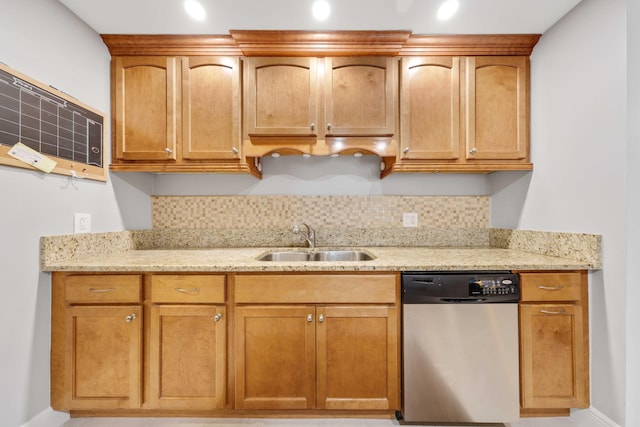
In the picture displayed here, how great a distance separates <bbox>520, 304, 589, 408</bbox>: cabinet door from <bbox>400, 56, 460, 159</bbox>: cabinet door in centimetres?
106

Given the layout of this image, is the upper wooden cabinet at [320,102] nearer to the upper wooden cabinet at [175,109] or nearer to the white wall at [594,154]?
the upper wooden cabinet at [175,109]

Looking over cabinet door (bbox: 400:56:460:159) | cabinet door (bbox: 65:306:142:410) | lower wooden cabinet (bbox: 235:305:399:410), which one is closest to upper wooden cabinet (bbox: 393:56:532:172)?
cabinet door (bbox: 400:56:460:159)

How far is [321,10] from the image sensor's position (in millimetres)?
1693

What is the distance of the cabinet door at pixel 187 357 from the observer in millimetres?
1574

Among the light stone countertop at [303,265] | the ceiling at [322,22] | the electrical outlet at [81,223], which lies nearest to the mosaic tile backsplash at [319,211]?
the electrical outlet at [81,223]

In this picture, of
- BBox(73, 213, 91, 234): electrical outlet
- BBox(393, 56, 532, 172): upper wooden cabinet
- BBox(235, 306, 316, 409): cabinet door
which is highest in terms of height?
BBox(393, 56, 532, 172): upper wooden cabinet

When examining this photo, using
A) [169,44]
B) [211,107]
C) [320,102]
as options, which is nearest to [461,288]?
[320,102]

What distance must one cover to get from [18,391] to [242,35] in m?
2.19

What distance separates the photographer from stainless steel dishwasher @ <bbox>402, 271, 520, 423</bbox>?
1.54m

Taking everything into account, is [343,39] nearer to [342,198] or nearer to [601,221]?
[342,198]

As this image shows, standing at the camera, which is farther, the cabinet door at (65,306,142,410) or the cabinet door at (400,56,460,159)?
the cabinet door at (400,56,460,159)

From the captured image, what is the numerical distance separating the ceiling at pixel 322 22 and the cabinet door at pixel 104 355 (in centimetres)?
163

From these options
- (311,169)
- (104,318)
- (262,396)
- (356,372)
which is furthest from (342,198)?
(104,318)

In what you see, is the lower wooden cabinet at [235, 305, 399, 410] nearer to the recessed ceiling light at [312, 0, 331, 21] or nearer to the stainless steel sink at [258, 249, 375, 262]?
the stainless steel sink at [258, 249, 375, 262]
